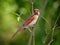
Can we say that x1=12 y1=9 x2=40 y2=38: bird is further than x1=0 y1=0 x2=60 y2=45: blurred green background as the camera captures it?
No

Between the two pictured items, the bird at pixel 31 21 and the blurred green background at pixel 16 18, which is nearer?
the bird at pixel 31 21

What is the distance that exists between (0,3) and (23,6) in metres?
0.41

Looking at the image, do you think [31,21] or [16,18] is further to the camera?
[16,18]

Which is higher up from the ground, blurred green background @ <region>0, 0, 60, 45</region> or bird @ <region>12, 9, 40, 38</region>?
bird @ <region>12, 9, 40, 38</region>

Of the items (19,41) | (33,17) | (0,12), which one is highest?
(33,17)

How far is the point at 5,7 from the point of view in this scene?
6.53m

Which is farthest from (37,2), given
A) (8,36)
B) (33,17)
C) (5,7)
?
(8,36)

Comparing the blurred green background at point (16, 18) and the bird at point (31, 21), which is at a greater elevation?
the bird at point (31, 21)

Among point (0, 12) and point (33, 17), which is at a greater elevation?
point (33, 17)

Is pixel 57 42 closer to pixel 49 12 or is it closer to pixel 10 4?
pixel 49 12

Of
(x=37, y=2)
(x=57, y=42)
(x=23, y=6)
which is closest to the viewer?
(x=37, y=2)

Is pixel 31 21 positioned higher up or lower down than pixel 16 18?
higher up

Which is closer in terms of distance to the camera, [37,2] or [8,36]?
[37,2]

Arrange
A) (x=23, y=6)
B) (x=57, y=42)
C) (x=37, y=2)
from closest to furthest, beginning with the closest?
1. (x=37, y=2)
2. (x=57, y=42)
3. (x=23, y=6)
